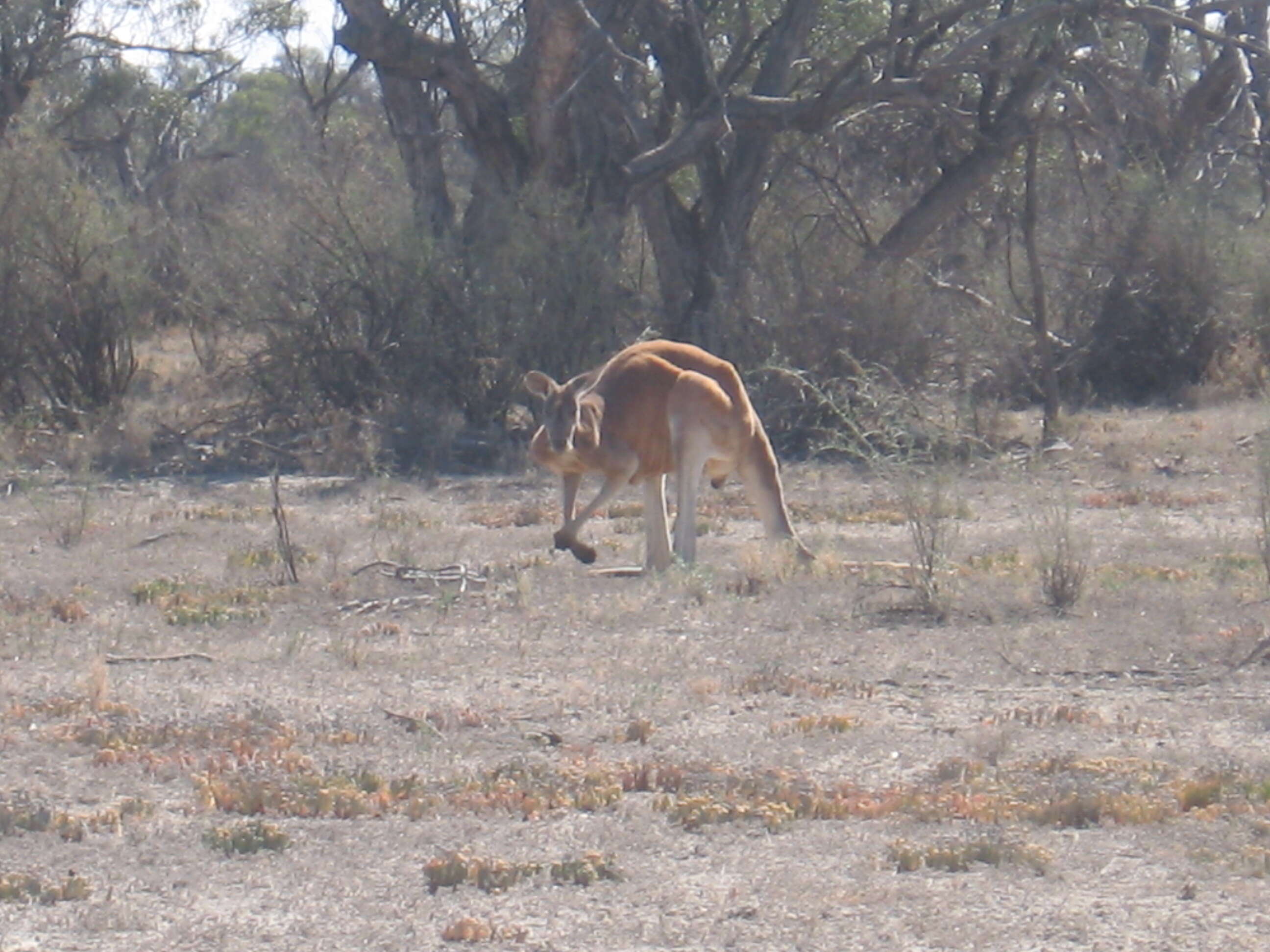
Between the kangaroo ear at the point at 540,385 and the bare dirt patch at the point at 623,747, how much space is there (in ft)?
3.80

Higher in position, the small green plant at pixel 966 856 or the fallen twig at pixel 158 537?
the fallen twig at pixel 158 537

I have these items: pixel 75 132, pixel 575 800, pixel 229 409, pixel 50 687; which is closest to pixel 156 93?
pixel 75 132

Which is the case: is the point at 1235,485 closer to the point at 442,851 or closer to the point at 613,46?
the point at 613,46

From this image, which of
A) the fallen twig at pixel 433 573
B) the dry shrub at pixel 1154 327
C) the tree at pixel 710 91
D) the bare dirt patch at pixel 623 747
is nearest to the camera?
the bare dirt patch at pixel 623 747

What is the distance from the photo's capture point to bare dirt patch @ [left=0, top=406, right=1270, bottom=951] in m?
5.65

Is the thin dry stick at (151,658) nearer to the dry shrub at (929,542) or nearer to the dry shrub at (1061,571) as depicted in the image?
the dry shrub at (929,542)

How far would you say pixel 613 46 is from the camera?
1817 cm

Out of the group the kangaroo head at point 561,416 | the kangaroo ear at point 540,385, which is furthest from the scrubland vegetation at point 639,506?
the kangaroo ear at point 540,385

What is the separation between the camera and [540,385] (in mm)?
11484

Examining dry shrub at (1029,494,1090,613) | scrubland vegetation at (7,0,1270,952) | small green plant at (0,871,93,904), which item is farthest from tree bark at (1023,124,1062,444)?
small green plant at (0,871,93,904)

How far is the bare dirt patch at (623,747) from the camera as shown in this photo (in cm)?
565

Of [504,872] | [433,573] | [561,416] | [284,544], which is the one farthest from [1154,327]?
[504,872]

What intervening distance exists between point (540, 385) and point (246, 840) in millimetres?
5567

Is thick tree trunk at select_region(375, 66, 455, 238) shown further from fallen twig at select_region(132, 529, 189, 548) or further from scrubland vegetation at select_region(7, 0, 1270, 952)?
fallen twig at select_region(132, 529, 189, 548)
